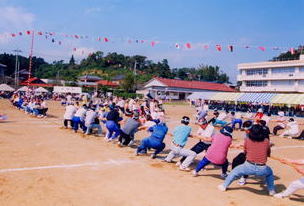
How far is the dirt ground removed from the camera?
5.10 metres

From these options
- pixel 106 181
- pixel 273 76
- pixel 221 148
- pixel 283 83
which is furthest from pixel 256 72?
pixel 106 181

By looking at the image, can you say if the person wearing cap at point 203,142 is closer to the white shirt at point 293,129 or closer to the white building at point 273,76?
the white shirt at point 293,129

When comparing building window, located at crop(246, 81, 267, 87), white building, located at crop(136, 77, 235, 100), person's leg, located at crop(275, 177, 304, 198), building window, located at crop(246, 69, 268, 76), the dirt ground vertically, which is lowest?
the dirt ground

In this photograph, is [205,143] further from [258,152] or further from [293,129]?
→ [293,129]

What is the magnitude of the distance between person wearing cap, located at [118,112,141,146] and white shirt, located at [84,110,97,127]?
87.7 inches

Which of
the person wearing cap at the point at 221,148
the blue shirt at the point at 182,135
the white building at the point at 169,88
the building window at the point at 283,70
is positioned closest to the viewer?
the person wearing cap at the point at 221,148

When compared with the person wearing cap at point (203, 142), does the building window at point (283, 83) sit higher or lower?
higher

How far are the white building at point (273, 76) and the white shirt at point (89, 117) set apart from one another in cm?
4440

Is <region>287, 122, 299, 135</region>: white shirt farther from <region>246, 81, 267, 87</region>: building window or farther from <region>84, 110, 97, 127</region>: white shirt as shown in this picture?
<region>246, 81, 267, 87</region>: building window

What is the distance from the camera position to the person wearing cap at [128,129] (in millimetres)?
9570

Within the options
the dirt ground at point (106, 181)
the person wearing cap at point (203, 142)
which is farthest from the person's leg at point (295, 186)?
the person wearing cap at point (203, 142)

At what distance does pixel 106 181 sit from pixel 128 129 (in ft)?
11.9

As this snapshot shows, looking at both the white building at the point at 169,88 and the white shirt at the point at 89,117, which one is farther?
the white building at the point at 169,88

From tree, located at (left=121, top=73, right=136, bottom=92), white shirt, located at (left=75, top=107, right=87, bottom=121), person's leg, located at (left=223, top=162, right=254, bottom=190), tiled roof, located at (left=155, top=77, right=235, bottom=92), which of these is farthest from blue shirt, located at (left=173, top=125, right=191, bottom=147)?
tree, located at (left=121, top=73, right=136, bottom=92)
